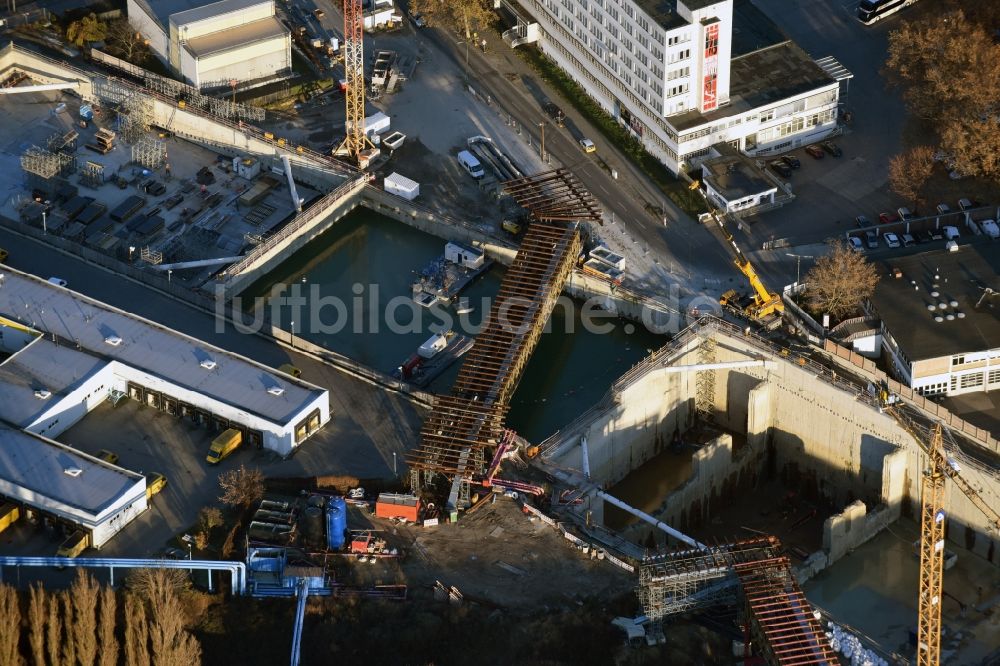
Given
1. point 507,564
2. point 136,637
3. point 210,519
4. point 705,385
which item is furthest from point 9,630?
point 705,385

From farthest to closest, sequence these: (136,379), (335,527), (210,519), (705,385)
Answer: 1. (705,385)
2. (136,379)
3. (210,519)
4. (335,527)

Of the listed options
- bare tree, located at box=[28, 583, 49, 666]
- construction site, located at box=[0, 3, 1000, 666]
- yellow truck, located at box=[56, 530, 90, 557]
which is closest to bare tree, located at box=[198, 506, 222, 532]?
construction site, located at box=[0, 3, 1000, 666]

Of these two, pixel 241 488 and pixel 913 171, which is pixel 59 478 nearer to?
pixel 241 488

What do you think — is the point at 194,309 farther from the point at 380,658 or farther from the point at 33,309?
the point at 380,658

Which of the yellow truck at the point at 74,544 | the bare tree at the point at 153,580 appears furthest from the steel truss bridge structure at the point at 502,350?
the yellow truck at the point at 74,544


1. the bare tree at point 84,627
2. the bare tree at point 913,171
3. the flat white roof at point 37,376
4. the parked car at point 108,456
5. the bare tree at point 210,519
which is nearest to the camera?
the bare tree at point 84,627

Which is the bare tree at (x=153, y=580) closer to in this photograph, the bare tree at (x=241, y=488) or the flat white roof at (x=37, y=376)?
the bare tree at (x=241, y=488)

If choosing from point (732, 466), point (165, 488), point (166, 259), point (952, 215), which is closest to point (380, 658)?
point (165, 488)
